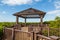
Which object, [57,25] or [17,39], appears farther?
[57,25]

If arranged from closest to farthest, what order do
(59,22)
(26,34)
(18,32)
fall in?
(26,34)
(18,32)
(59,22)

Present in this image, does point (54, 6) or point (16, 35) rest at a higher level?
point (54, 6)

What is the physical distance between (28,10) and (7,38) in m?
11.7

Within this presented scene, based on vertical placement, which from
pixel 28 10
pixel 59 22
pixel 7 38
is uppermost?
pixel 28 10

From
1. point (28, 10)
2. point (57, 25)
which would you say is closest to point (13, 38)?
point (57, 25)

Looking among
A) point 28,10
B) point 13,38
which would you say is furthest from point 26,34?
point 28,10

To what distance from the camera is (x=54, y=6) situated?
27.7 meters

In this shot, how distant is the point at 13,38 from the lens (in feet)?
31.0

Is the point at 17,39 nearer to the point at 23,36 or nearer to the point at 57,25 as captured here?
the point at 23,36

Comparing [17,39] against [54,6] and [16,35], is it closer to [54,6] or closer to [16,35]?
[16,35]

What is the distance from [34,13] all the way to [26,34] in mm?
13889

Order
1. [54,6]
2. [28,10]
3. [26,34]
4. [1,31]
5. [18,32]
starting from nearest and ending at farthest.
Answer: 1. [26,34]
2. [18,32]
3. [1,31]
4. [28,10]
5. [54,6]

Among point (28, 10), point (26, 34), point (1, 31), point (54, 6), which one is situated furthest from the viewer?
point (54, 6)

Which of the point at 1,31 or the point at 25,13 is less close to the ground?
the point at 25,13
